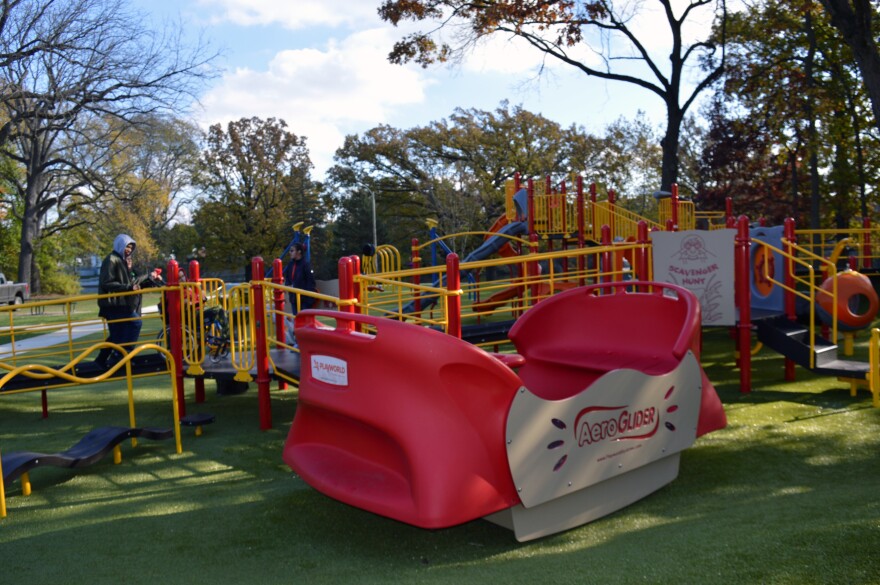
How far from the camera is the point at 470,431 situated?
419cm

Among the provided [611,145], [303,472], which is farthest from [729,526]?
[611,145]

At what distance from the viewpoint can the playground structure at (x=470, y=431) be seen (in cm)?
415

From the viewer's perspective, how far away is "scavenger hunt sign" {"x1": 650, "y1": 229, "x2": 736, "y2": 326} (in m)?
9.03

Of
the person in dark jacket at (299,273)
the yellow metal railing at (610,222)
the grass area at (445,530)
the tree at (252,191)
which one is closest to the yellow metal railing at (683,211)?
the yellow metal railing at (610,222)

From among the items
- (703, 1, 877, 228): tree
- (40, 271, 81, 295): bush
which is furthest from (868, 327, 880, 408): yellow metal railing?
(40, 271, 81, 295): bush

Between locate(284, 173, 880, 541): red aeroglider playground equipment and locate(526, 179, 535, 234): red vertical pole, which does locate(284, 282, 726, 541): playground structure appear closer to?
locate(284, 173, 880, 541): red aeroglider playground equipment

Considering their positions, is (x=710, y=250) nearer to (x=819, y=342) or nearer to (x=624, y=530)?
(x=819, y=342)

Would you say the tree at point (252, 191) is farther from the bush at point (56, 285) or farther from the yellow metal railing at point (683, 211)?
the yellow metal railing at point (683, 211)

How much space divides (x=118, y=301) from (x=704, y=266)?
7.21m

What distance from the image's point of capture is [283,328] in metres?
9.62

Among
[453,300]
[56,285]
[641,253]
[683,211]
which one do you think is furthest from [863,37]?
[56,285]

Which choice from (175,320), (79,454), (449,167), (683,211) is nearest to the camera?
(79,454)

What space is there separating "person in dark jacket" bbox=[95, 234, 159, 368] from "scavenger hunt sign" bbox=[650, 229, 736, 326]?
651cm

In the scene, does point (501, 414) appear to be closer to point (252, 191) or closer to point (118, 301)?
point (118, 301)
